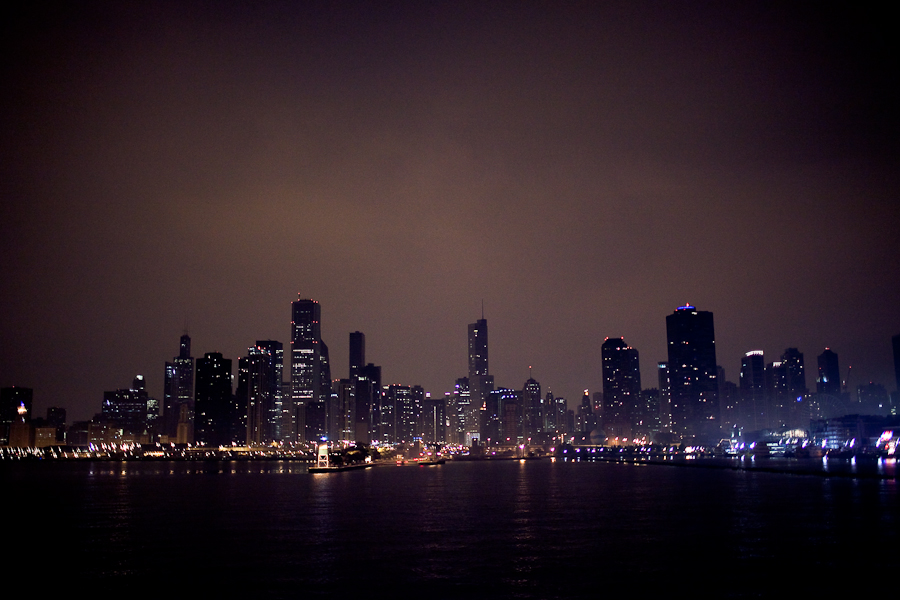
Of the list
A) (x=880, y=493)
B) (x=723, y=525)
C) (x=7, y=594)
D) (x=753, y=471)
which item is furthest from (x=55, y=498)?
(x=753, y=471)

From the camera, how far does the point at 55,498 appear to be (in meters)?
107

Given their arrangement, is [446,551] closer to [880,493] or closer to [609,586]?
[609,586]

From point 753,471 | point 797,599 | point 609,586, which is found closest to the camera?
point 797,599

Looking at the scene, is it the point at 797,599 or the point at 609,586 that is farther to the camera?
the point at 609,586

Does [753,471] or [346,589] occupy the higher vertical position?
[346,589]

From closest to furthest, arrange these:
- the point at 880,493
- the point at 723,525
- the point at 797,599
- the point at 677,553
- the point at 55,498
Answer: the point at 797,599, the point at 677,553, the point at 723,525, the point at 880,493, the point at 55,498

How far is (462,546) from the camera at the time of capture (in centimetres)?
5212

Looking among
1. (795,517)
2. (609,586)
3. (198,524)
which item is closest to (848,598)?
(609,586)

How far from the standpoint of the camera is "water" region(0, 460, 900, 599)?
39.0 metres

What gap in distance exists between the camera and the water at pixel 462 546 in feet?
128

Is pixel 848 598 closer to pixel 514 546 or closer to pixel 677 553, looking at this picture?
pixel 677 553

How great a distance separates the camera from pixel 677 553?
158ft

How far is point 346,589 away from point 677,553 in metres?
23.0

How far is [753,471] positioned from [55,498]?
152781 millimetres
